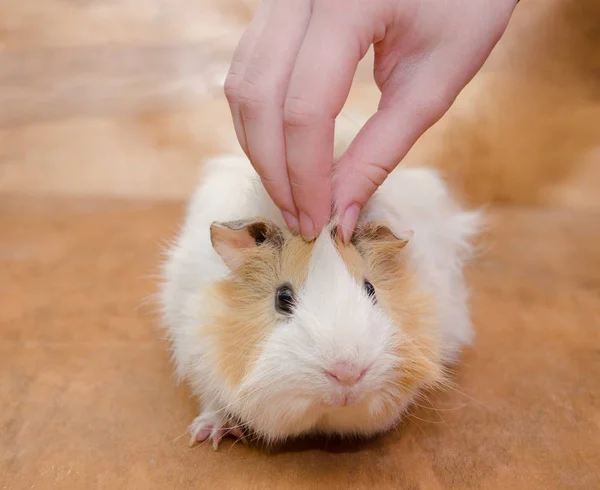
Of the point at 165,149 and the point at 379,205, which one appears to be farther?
the point at 165,149

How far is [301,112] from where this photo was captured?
101cm

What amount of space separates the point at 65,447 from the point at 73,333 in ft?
1.44

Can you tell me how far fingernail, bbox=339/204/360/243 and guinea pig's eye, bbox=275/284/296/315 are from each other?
0.14m

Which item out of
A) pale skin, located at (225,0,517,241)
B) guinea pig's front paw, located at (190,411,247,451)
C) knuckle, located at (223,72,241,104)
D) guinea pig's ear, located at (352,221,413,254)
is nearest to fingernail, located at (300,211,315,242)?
pale skin, located at (225,0,517,241)

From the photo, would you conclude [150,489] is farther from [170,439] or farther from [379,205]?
[379,205]

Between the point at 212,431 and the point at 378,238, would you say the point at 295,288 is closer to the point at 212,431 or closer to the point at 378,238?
the point at 378,238

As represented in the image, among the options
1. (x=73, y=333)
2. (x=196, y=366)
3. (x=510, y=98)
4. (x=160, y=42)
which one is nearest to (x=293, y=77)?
(x=196, y=366)

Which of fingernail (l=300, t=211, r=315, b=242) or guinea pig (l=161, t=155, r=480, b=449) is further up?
fingernail (l=300, t=211, r=315, b=242)

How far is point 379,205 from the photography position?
1330mm

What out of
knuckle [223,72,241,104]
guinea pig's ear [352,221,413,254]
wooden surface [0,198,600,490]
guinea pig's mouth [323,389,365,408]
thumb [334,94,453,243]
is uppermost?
knuckle [223,72,241,104]

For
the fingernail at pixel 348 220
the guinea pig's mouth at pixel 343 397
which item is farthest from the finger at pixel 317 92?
the guinea pig's mouth at pixel 343 397

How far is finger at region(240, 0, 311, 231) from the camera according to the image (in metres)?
1.05

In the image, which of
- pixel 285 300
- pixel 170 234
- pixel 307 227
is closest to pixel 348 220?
pixel 307 227

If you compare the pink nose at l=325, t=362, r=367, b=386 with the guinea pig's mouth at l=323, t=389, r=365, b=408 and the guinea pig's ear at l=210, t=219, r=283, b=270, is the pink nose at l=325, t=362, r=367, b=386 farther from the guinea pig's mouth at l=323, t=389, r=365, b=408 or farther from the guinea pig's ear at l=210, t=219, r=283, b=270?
the guinea pig's ear at l=210, t=219, r=283, b=270
